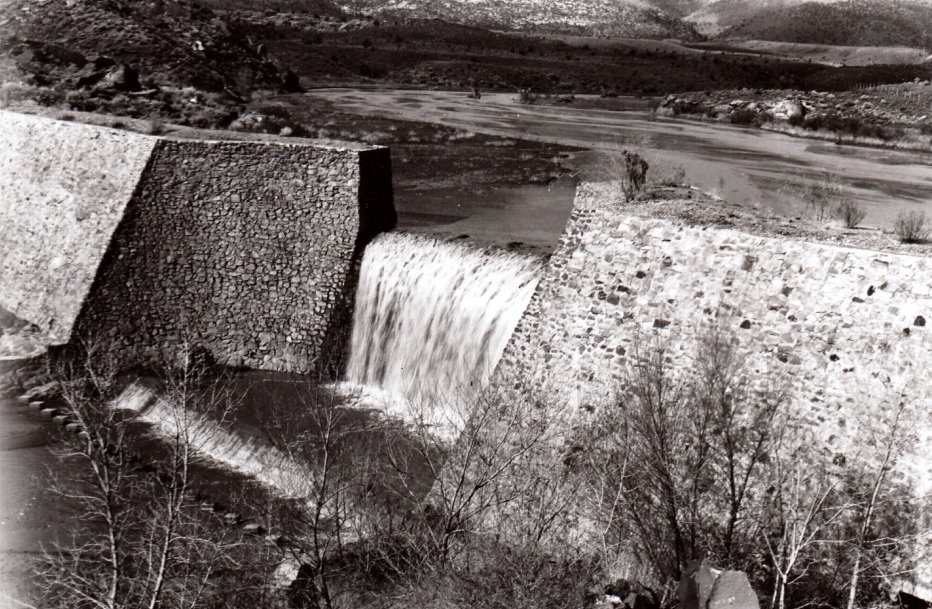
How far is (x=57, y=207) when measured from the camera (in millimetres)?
22828

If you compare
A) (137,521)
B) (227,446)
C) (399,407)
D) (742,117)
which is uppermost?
(742,117)

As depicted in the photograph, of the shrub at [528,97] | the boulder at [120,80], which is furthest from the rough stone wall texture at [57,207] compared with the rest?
the shrub at [528,97]

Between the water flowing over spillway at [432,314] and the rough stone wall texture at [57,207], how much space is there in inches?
240

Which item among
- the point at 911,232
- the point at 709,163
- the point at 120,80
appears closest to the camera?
the point at 911,232

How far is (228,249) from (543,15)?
58494 mm

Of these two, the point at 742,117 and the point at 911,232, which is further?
the point at 742,117

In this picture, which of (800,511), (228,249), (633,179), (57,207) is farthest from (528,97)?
(800,511)

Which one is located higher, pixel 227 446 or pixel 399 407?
pixel 399 407

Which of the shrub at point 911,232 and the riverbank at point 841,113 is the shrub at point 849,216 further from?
the riverbank at point 841,113

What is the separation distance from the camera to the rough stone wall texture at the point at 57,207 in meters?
21.6

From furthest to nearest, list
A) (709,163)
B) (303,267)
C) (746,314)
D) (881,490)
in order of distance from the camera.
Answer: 1. (709,163)
2. (303,267)
3. (746,314)
4. (881,490)

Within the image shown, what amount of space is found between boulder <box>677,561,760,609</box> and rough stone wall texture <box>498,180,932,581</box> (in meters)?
2.77

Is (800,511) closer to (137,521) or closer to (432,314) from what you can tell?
(432,314)

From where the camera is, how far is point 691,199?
16.3 m
